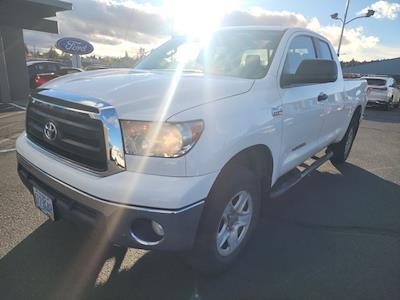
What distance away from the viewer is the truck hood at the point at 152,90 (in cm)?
218

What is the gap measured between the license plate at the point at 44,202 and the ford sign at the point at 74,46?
20.0 meters

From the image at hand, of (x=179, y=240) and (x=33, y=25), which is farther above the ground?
(x=33, y=25)

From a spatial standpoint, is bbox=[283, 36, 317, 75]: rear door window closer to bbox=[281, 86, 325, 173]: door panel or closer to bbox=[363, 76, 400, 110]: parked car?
bbox=[281, 86, 325, 173]: door panel

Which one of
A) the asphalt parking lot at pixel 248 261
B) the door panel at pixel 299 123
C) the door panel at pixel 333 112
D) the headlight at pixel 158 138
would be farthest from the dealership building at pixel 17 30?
the headlight at pixel 158 138

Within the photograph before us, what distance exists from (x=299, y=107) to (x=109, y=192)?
2023 millimetres

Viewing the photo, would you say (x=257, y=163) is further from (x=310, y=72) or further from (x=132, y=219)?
(x=132, y=219)

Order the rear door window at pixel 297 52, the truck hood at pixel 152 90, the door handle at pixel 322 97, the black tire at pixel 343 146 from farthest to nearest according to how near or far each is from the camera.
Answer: the black tire at pixel 343 146
the door handle at pixel 322 97
the rear door window at pixel 297 52
the truck hood at pixel 152 90

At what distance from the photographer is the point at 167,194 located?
2033 mm

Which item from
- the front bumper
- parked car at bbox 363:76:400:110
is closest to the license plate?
the front bumper

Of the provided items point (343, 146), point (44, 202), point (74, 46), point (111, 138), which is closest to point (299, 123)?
point (111, 138)

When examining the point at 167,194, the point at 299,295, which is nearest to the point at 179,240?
the point at 167,194

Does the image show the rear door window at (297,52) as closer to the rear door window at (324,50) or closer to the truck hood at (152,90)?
the rear door window at (324,50)

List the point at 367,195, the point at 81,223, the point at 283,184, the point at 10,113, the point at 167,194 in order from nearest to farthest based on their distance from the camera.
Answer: the point at 167,194, the point at 81,223, the point at 283,184, the point at 367,195, the point at 10,113

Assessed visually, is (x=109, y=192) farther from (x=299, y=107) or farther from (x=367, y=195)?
(x=367, y=195)
